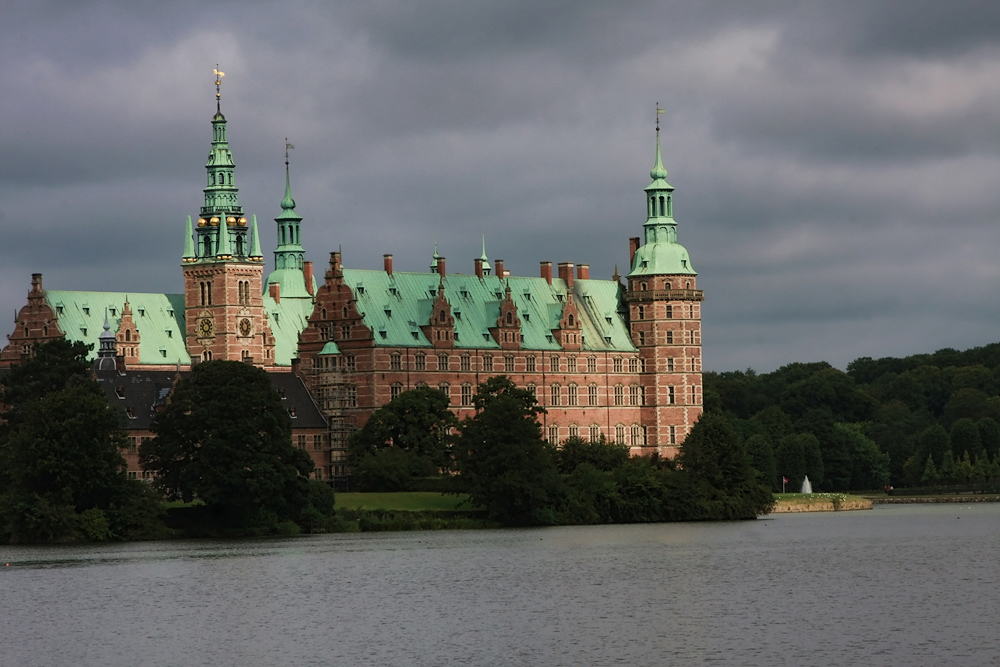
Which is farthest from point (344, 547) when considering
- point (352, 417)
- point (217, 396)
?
point (352, 417)

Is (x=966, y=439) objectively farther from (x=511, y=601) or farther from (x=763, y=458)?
(x=511, y=601)

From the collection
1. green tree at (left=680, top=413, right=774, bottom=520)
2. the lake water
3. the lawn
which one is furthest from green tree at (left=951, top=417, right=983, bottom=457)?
the lake water

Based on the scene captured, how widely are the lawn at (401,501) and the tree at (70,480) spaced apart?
1605 centimetres

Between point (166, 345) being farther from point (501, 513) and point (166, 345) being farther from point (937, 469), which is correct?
point (937, 469)

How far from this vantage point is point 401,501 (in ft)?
386

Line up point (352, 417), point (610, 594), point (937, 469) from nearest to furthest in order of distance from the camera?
point (610, 594)
point (352, 417)
point (937, 469)

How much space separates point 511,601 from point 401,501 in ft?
151

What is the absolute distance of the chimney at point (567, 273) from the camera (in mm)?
159125

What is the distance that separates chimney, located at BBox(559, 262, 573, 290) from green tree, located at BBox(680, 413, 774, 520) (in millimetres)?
37175

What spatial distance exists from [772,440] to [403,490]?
52.4 meters

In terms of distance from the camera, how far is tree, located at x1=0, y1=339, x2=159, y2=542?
98188mm

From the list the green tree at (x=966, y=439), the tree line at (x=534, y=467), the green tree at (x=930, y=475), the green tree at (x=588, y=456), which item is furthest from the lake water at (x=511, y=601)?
the green tree at (x=966, y=439)

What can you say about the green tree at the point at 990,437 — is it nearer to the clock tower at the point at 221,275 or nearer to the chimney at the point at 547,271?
the chimney at the point at 547,271

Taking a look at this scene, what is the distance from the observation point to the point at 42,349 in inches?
4523
